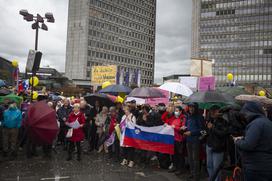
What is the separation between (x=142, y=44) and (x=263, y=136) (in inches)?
5752

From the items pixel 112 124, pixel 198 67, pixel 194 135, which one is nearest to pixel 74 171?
pixel 112 124

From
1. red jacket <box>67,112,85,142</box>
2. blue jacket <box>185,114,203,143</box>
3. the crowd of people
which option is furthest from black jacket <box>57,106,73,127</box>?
blue jacket <box>185,114,203,143</box>

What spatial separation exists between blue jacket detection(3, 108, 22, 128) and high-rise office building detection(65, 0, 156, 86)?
112 meters

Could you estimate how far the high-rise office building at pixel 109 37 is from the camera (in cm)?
12444

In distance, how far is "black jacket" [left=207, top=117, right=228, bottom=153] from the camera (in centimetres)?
659

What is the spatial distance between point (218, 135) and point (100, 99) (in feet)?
21.5

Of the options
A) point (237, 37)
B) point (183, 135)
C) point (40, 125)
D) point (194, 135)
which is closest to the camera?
point (194, 135)

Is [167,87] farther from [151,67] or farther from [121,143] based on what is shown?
[151,67]

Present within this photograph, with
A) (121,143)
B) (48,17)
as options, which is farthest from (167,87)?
(48,17)

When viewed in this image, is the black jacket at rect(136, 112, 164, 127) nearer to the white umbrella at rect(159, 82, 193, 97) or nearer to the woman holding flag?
the woman holding flag

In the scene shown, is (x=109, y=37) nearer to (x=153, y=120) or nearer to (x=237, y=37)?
(x=237, y=37)

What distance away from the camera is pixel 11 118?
33.1 feet

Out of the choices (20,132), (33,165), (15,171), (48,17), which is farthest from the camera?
(48,17)

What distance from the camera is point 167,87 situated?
12023 mm
